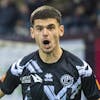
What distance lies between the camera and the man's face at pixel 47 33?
5242 millimetres

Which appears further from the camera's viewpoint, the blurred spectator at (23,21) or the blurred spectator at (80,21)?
the blurred spectator at (23,21)

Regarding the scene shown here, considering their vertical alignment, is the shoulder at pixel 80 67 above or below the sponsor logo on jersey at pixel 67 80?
above

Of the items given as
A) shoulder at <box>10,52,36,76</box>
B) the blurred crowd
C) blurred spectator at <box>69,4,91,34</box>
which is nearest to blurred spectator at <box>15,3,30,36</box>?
the blurred crowd

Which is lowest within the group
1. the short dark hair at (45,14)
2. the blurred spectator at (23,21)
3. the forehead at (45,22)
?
the blurred spectator at (23,21)

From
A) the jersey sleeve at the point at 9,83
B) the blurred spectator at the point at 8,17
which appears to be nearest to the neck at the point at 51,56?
the jersey sleeve at the point at 9,83

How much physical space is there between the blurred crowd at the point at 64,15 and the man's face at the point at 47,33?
6183 millimetres

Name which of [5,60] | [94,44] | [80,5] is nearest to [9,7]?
[80,5]

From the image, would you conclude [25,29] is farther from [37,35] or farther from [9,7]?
[37,35]

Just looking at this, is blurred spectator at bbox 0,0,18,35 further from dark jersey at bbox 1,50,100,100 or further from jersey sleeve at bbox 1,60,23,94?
dark jersey at bbox 1,50,100,100

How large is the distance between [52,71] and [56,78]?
0.07 m

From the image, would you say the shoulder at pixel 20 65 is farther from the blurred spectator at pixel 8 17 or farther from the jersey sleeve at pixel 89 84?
the blurred spectator at pixel 8 17

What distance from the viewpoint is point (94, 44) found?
35.2 feet

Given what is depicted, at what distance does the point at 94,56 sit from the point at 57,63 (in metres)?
4.81

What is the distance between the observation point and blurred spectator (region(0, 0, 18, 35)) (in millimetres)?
12375
